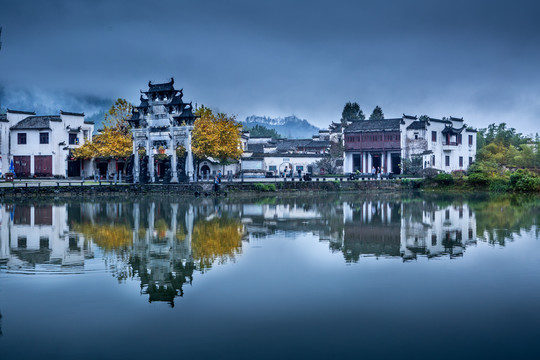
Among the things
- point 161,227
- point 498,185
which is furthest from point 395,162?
point 161,227

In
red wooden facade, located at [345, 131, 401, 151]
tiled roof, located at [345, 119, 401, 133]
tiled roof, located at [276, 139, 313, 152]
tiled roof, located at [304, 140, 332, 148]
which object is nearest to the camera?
red wooden facade, located at [345, 131, 401, 151]

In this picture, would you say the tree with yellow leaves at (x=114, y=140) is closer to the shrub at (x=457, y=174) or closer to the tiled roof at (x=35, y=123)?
the tiled roof at (x=35, y=123)

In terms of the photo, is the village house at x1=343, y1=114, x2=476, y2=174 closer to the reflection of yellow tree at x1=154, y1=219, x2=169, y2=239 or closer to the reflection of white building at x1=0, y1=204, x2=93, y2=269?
the reflection of yellow tree at x1=154, y1=219, x2=169, y2=239

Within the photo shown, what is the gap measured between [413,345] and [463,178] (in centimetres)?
4795

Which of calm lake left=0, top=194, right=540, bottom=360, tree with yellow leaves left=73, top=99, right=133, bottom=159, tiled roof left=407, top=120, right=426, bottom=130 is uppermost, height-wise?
tiled roof left=407, top=120, right=426, bottom=130

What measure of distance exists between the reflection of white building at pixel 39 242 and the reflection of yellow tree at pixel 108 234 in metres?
0.47

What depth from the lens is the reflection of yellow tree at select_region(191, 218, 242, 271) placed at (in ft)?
49.6

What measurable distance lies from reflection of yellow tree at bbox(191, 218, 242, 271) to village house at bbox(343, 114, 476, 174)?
42385 millimetres

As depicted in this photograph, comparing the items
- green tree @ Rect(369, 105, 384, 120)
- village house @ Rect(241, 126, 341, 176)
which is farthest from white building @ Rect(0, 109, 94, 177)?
green tree @ Rect(369, 105, 384, 120)

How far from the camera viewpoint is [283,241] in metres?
18.7

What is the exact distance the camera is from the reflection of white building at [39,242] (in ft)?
48.3

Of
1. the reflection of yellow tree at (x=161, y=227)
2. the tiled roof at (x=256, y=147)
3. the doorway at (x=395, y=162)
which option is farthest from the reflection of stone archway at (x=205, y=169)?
the reflection of yellow tree at (x=161, y=227)

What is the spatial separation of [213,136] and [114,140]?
1042 cm

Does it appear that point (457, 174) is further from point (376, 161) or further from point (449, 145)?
point (376, 161)
